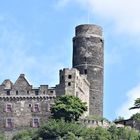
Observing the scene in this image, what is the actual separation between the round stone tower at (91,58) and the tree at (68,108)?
735 cm

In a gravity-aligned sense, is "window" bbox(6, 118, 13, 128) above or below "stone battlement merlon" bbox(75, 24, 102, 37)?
below

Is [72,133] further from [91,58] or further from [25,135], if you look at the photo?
[91,58]

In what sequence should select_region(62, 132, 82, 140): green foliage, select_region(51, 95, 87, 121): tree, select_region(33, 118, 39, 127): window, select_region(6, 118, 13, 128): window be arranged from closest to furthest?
select_region(62, 132, 82, 140): green foliage
select_region(51, 95, 87, 121): tree
select_region(33, 118, 39, 127): window
select_region(6, 118, 13, 128): window

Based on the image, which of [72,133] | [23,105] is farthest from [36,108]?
[72,133]

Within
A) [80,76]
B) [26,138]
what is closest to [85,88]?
[80,76]

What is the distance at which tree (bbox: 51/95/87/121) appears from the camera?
5891 inches

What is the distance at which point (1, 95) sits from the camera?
505 ft

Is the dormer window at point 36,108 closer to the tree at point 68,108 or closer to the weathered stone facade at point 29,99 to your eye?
the weathered stone facade at point 29,99

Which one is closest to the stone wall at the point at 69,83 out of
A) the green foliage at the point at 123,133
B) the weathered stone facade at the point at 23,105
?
the weathered stone facade at the point at 23,105

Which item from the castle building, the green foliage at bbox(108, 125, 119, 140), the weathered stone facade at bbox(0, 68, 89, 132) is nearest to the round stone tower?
the castle building

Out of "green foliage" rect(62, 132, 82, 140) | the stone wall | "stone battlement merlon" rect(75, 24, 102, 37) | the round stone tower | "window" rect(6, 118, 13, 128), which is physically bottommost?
"green foliage" rect(62, 132, 82, 140)

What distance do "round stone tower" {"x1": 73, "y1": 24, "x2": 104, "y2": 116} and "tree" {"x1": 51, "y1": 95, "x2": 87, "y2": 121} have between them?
7351 millimetres

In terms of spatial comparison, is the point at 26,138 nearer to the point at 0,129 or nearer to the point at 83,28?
the point at 0,129

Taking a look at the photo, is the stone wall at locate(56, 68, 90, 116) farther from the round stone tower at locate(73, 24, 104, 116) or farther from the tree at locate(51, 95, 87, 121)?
the round stone tower at locate(73, 24, 104, 116)
